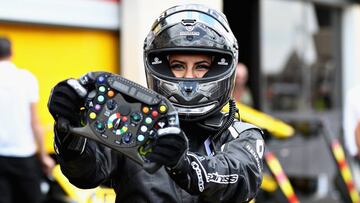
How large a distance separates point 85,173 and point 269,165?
4234 millimetres

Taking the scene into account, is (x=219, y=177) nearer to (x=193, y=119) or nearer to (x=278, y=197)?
(x=193, y=119)

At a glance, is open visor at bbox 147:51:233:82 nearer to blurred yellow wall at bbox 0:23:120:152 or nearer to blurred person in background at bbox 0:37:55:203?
blurred person in background at bbox 0:37:55:203

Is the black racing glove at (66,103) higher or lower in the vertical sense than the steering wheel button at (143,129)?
higher

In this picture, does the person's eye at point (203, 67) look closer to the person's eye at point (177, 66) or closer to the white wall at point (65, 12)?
the person's eye at point (177, 66)

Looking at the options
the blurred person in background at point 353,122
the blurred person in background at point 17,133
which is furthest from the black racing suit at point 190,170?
the blurred person in background at point 353,122

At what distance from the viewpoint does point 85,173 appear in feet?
7.83

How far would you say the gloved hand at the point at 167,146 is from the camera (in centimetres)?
209

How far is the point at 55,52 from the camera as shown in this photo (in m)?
7.17

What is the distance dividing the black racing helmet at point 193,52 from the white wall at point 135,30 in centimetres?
448

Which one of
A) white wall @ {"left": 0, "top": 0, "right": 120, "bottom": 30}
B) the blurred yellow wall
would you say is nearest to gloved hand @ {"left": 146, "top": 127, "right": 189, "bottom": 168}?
the blurred yellow wall

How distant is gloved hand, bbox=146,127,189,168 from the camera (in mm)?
2092

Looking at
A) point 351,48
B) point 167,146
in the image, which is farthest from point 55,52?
point 351,48

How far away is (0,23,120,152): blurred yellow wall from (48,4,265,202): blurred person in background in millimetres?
4130

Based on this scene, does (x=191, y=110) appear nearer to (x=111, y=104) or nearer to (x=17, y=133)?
(x=111, y=104)
